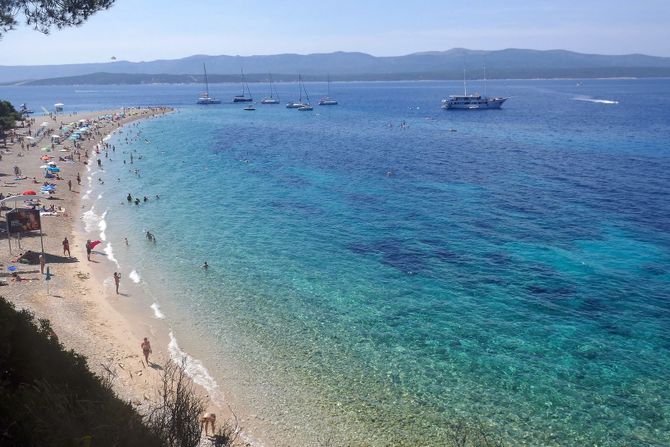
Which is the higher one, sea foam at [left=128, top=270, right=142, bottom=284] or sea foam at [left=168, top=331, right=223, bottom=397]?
sea foam at [left=128, top=270, right=142, bottom=284]

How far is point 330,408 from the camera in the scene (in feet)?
59.4

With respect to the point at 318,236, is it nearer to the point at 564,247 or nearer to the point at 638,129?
the point at 564,247

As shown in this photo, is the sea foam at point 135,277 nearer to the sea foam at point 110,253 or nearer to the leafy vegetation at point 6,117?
the sea foam at point 110,253

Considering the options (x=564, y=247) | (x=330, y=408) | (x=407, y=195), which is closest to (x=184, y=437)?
(x=330, y=408)

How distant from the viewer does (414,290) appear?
27.8 m

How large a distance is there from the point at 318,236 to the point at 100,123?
89.8 metres

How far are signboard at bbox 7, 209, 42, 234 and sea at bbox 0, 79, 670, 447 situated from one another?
4930mm

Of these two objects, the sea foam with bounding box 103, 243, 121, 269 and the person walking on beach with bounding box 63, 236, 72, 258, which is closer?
the person walking on beach with bounding box 63, 236, 72, 258

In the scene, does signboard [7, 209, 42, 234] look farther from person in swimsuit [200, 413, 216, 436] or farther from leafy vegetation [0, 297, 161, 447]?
leafy vegetation [0, 297, 161, 447]

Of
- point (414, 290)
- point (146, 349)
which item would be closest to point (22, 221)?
point (146, 349)

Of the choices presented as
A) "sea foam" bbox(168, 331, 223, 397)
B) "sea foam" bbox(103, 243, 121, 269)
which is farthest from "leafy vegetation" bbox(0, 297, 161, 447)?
"sea foam" bbox(103, 243, 121, 269)

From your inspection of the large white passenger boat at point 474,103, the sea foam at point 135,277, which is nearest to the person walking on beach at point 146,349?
the sea foam at point 135,277

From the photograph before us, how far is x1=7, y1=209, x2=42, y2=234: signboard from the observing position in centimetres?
3107

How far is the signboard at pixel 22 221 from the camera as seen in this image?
3107 centimetres
